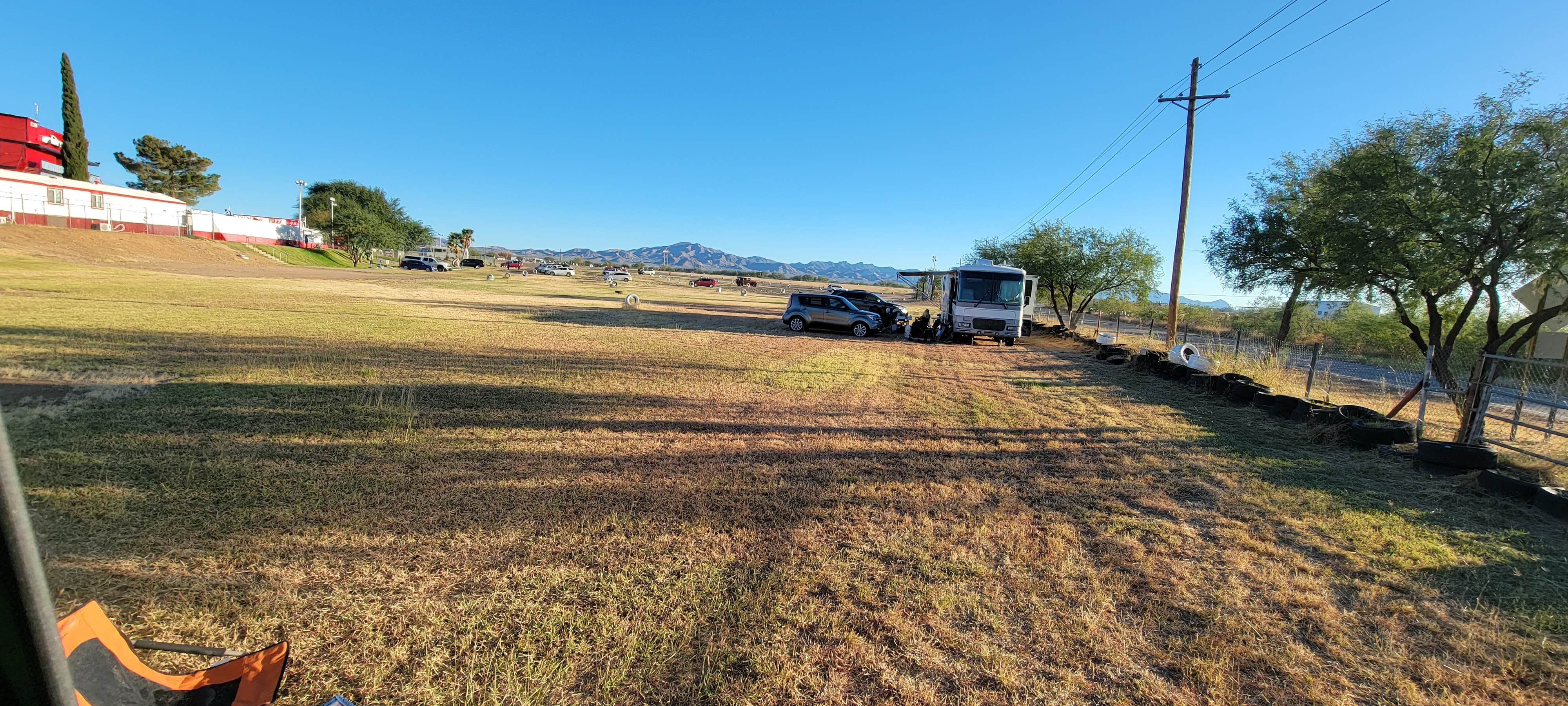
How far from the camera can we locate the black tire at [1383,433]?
7.52 metres

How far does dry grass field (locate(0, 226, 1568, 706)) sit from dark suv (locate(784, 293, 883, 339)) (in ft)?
40.3

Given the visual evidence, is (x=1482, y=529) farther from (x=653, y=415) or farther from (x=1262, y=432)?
(x=653, y=415)

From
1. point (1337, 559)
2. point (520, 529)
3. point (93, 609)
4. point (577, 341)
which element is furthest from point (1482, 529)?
point (577, 341)

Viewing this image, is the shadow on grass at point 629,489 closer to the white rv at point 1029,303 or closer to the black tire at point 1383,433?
the black tire at point 1383,433

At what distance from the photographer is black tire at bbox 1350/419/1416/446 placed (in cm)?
752

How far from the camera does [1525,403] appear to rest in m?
6.94

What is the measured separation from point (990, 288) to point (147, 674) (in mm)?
20387

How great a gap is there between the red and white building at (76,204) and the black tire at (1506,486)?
6598 cm

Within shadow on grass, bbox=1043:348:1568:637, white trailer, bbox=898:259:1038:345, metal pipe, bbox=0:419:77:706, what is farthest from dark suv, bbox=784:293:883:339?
metal pipe, bbox=0:419:77:706

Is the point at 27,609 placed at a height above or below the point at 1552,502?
above

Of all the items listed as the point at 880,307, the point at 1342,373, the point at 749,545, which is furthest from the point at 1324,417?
the point at 880,307

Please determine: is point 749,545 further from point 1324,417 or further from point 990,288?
point 990,288

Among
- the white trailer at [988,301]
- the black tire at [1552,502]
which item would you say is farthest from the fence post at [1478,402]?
the white trailer at [988,301]

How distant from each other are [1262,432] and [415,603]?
10.2 metres
